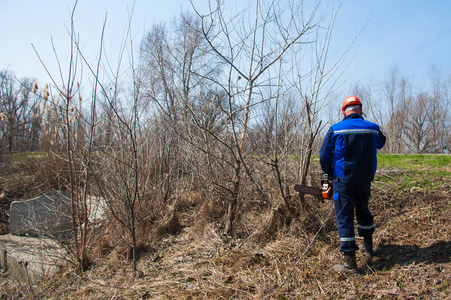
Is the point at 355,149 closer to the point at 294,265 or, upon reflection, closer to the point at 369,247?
the point at 369,247

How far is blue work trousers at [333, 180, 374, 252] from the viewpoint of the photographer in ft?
8.93

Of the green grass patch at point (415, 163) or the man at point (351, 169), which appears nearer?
the man at point (351, 169)

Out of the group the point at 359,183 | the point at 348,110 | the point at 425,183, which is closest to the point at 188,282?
the point at 359,183

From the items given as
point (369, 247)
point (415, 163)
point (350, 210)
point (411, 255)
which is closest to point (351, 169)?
point (350, 210)

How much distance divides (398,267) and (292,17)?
3.09 meters

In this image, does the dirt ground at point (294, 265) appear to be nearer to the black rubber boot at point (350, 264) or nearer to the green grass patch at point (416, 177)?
the black rubber boot at point (350, 264)

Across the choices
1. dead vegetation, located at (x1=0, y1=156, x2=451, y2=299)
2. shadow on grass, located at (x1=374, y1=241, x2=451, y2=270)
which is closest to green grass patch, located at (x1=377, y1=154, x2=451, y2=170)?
dead vegetation, located at (x1=0, y1=156, x2=451, y2=299)

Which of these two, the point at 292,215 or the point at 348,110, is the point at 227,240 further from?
the point at 348,110

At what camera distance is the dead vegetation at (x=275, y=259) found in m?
2.56

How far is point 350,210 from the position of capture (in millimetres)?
2773

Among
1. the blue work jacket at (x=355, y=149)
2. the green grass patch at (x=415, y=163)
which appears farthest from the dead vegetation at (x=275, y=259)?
the green grass patch at (x=415, y=163)

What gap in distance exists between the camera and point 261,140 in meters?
4.05

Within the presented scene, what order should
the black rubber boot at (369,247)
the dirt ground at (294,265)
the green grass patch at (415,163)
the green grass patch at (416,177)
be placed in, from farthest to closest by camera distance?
1. the green grass patch at (415,163)
2. the green grass patch at (416,177)
3. the black rubber boot at (369,247)
4. the dirt ground at (294,265)

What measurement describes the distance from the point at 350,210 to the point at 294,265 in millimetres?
777
